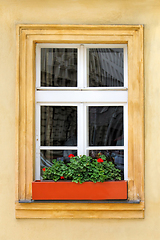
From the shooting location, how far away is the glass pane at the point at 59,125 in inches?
123

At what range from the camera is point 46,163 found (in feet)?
10.2

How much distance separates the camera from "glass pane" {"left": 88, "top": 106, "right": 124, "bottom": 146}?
313 centimetres

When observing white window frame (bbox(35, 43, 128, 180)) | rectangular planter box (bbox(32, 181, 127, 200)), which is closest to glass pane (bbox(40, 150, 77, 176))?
white window frame (bbox(35, 43, 128, 180))

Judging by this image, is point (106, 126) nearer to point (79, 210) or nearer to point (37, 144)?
point (37, 144)

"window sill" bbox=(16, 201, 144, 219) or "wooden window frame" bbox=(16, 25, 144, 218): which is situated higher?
"wooden window frame" bbox=(16, 25, 144, 218)

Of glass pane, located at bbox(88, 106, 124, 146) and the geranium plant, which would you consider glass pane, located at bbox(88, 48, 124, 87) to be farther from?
the geranium plant

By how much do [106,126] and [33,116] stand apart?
41.9 inches

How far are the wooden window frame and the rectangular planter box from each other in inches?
4.4

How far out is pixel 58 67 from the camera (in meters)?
3.18

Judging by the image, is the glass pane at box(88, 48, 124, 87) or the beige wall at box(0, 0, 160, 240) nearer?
the beige wall at box(0, 0, 160, 240)

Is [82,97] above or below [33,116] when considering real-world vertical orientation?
above

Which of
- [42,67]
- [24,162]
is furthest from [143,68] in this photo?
[24,162]

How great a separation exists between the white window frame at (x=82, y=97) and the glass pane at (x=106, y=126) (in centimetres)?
6

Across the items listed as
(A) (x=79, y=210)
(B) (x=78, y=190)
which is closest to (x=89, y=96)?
(B) (x=78, y=190)
